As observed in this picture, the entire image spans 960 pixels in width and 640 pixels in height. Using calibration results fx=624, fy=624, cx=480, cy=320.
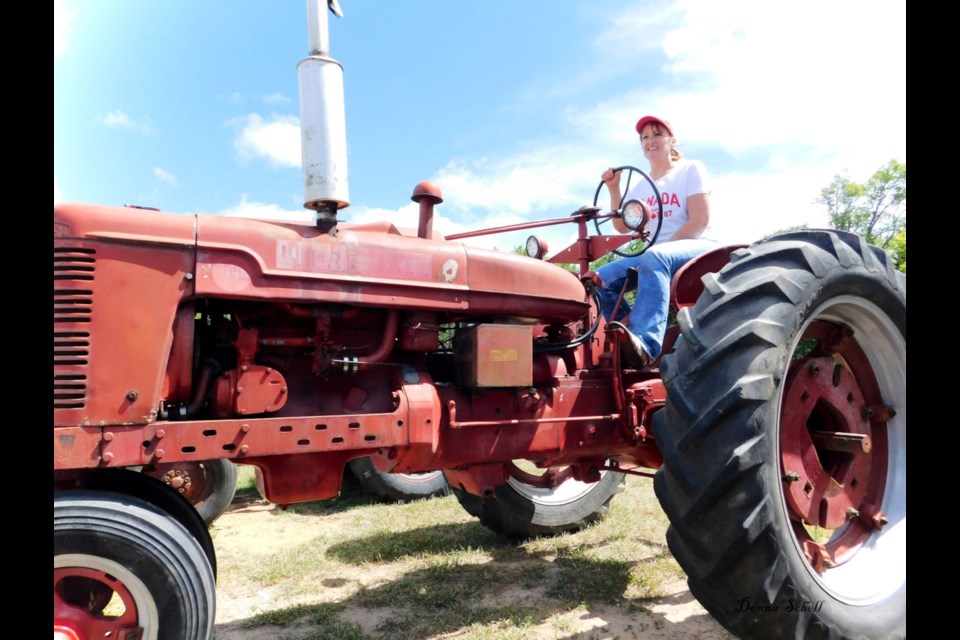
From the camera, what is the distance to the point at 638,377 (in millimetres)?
3168

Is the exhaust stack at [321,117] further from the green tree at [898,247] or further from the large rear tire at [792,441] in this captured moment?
the green tree at [898,247]

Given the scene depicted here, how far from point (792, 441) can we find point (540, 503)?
6.41ft

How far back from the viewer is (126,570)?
1.88 m

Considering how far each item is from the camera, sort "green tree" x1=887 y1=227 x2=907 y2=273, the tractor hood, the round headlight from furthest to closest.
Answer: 1. "green tree" x1=887 y1=227 x2=907 y2=273
2. the round headlight
3. the tractor hood

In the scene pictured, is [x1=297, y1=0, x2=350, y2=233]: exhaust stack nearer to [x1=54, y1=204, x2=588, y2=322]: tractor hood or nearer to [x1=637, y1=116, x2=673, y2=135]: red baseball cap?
[x1=54, y1=204, x2=588, y2=322]: tractor hood

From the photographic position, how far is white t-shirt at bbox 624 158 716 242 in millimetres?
3621

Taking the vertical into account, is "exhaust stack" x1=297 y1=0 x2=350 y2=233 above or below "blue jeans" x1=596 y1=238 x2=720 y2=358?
above

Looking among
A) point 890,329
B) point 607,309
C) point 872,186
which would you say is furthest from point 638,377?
point 872,186

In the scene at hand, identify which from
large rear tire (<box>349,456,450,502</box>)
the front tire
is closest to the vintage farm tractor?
the front tire

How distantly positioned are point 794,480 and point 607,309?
4.41ft

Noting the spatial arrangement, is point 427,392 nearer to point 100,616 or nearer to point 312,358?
point 312,358

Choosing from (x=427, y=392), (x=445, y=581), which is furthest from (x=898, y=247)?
(x=427, y=392)

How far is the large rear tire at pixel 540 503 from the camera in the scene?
4055mm
